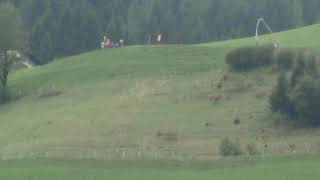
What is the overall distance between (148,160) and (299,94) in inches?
584

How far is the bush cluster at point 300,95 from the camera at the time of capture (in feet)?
221

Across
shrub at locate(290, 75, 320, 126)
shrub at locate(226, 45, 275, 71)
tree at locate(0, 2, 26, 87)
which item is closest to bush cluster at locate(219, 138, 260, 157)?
shrub at locate(290, 75, 320, 126)

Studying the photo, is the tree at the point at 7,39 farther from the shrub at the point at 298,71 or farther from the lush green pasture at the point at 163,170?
the lush green pasture at the point at 163,170

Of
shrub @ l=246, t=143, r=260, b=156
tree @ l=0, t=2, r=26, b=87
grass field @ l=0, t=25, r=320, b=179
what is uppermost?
tree @ l=0, t=2, r=26, b=87

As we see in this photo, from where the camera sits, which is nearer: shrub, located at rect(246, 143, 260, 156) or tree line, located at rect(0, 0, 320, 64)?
shrub, located at rect(246, 143, 260, 156)

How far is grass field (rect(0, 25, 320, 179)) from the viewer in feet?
176

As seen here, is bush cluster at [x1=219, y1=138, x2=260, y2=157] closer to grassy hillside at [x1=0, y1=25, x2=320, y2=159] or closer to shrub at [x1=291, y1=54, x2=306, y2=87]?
grassy hillside at [x1=0, y1=25, x2=320, y2=159]

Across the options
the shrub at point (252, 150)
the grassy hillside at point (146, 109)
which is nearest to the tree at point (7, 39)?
the grassy hillside at point (146, 109)

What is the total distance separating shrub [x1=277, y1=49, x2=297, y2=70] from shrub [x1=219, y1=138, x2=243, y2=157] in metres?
17.7

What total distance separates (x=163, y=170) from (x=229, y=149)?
7311 mm

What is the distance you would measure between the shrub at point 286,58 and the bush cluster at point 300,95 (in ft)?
20.9

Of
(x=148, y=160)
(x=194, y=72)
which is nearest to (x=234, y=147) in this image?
(x=148, y=160)

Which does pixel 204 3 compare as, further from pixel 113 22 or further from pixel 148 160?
pixel 148 160

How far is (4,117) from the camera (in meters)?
81.6
